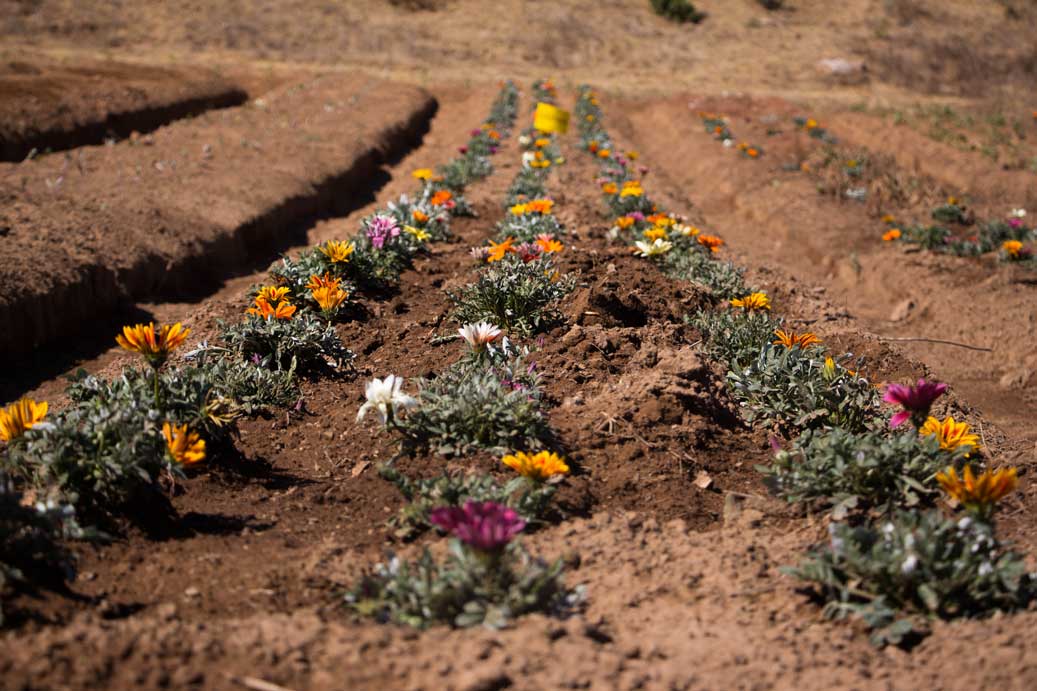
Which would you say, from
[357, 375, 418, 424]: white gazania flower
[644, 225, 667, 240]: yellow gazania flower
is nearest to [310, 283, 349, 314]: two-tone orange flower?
[357, 375, 418, 424]: white gazania flower

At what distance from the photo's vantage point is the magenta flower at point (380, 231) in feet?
19.9

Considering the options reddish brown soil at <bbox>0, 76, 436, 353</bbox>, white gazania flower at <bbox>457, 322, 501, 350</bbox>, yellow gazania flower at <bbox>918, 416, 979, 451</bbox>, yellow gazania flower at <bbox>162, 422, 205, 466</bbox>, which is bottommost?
reddish brown soil at <bbox>0, 76, 436, 353</bbox>

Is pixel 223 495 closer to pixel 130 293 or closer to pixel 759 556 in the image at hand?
pixel 759 556

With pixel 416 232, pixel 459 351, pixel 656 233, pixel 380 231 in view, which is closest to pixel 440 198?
pixel 416 232

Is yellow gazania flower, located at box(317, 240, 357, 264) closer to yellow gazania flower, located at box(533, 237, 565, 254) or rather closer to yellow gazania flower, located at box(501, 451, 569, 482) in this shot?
yellow gazania flower, located at box(533, 237, 565, 254)

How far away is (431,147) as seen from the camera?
15.6m

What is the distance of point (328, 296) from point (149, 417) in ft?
5.94

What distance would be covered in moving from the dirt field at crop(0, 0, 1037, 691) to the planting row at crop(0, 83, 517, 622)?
0.41 ft

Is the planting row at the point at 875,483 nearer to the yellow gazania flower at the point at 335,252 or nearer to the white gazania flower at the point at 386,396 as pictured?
the white gazania flower at the point at 386,396

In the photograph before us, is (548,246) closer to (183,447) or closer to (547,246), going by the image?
(547,246)

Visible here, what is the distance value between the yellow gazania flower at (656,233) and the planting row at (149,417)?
219 centimetres

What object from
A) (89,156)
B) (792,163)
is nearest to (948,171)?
(792,163)

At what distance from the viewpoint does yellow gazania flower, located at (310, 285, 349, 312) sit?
4.83 metres

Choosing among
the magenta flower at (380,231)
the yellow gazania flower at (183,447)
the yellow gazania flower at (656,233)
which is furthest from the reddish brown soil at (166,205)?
the yellow gazania flower at (656,233)
